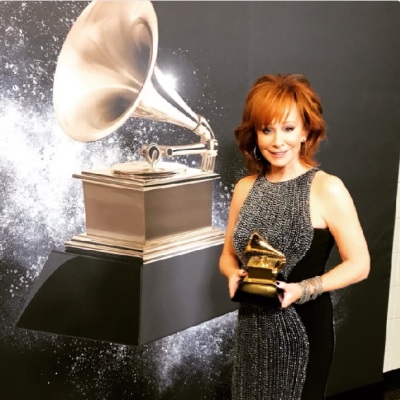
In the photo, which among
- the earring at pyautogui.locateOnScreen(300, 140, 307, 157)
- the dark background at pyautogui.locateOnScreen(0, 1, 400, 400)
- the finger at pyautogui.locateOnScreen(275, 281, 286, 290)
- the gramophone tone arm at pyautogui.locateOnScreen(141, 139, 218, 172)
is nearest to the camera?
the finger at pyautogui.locateOnScreen(275, 281, 286, 290)

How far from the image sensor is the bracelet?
5.23 ft

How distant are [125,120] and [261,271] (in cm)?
64

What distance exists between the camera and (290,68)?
2.31 meters

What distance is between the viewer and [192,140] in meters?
2.10

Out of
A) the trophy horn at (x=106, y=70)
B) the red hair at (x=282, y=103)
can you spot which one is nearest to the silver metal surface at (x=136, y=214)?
the trophy horn at (x=106, y=70)

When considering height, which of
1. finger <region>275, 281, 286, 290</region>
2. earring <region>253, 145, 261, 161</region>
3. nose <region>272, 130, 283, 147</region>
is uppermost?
nose <region>272, 130, 283, 147</region>

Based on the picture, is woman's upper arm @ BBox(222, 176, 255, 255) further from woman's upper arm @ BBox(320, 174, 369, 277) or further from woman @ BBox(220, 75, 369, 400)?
woman's upper arm @ BBox(320, 174, 369, 277)

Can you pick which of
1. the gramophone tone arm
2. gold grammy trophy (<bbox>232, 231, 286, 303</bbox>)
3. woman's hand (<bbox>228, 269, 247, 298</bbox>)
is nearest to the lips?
gold grammy trophy (<bbox>232, 231, 286, 303</bbox>)

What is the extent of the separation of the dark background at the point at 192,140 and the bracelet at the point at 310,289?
648 mm

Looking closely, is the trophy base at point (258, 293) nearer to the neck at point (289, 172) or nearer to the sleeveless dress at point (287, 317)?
the sleeveless dress at point (287, 317)

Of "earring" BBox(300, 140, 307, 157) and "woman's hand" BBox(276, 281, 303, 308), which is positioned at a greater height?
"earring" BBox(300, 140, 307, 157)

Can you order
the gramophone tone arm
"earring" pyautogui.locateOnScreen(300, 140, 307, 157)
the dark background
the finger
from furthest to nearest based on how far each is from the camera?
the gramophone tone arm → the dark background → "earring" pyautogui.locateOnScreen(300, 140, 307, 157) → the finger

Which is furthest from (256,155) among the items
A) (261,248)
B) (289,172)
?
(261,248)

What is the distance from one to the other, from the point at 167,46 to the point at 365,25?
993mm
